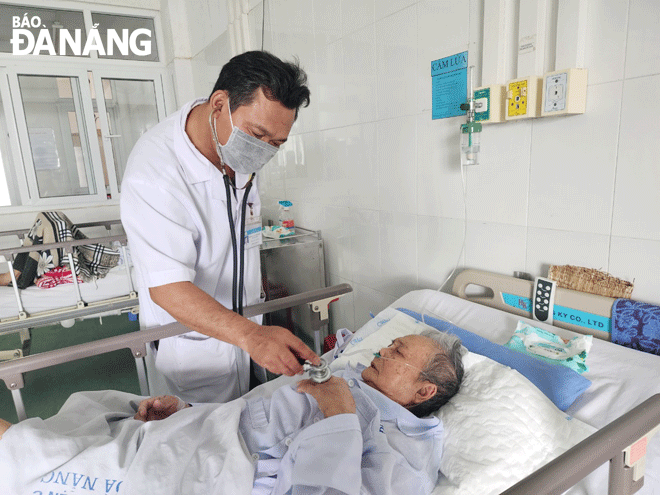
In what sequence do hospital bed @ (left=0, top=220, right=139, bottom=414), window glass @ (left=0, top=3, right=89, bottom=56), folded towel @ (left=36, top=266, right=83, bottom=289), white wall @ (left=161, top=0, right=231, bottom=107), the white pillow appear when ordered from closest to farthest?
1. the white pillow
2. hospital bed @ (left=0, top=220, right=139, bottom=414)
3. folded towel @ (left=36, top=266, right=83, bottom=289)
4. white wall @ (left=161, top=0, right=231, bottom=107)
5. window glass @ (left=0, top=3, right=89, bottom=56)

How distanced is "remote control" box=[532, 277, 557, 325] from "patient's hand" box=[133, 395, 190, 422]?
130 cm

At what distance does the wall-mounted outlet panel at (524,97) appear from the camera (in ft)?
4.79

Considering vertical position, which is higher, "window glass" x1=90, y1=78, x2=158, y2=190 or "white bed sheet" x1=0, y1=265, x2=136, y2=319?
"window glass" x1=90, y1=78, x2=158, y2=190

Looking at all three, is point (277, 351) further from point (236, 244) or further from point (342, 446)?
point (236, 244)

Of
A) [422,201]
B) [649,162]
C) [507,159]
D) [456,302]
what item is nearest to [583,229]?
[649,162]

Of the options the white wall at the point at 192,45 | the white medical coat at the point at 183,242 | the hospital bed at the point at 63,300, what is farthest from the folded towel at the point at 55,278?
the white wall at the point at 192,45

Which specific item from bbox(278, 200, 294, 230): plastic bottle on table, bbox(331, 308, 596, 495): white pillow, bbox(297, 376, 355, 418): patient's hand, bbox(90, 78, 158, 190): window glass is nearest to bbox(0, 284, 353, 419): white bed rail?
bbox(297, 376, 355, 418): patient's hand

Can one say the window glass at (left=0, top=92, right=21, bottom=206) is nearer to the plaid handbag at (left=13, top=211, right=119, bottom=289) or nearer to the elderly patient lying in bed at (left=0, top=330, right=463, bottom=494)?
the plaid handbag at (left=13, top=211, right=119, bottom=289)

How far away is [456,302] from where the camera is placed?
1.83 m

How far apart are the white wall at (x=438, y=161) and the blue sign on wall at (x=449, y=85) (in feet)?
0.15

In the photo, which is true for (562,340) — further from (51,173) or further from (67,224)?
(51,173)

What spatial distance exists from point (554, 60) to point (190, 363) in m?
1.68

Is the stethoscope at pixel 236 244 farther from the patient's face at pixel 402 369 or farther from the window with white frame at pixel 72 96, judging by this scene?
the window with white frame at pixel 72 96

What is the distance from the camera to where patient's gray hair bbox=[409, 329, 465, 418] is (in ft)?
4.44
